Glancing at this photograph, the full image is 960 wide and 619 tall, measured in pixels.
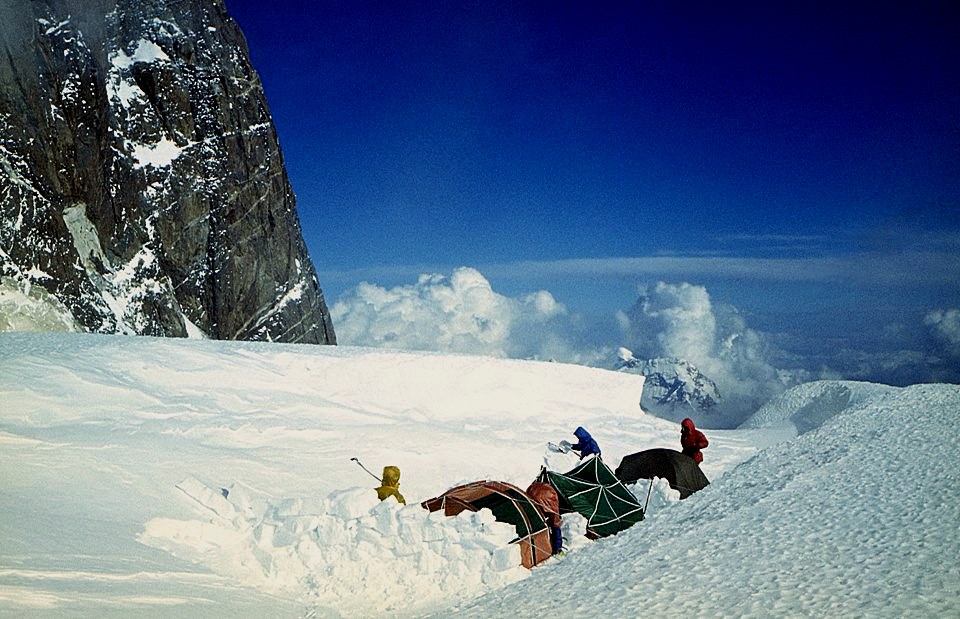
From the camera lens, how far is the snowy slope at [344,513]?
4586 millimetres

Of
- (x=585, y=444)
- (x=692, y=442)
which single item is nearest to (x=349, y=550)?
(x=585, y=444)

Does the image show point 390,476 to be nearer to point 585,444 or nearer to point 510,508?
point 510,508

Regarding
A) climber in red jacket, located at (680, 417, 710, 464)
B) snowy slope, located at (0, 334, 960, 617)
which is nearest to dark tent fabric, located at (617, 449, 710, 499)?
climber in red jacket, located at (680, 417, 710, 464)

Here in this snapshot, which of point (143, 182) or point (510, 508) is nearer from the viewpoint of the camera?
point (510, 508)

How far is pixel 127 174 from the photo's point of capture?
4219 centimetres

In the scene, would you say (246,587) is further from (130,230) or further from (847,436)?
(130,230)

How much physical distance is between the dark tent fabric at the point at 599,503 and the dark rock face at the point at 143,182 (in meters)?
31.9

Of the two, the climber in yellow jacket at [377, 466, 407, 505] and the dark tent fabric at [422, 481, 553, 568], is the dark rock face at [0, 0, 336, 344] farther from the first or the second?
the dark tent fabric at [422, 481, 553, 568]

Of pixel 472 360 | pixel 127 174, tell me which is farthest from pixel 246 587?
pixel 127 174

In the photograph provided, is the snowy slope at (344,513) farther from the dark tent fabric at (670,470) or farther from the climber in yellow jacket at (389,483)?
the dark tent fabric at (670,470)

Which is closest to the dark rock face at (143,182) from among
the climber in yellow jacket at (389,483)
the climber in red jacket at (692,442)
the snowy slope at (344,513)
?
the snowy slope at (344,513)

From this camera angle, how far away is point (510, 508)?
851 centimetres

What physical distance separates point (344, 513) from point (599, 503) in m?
4.03

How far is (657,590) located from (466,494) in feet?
15.1
